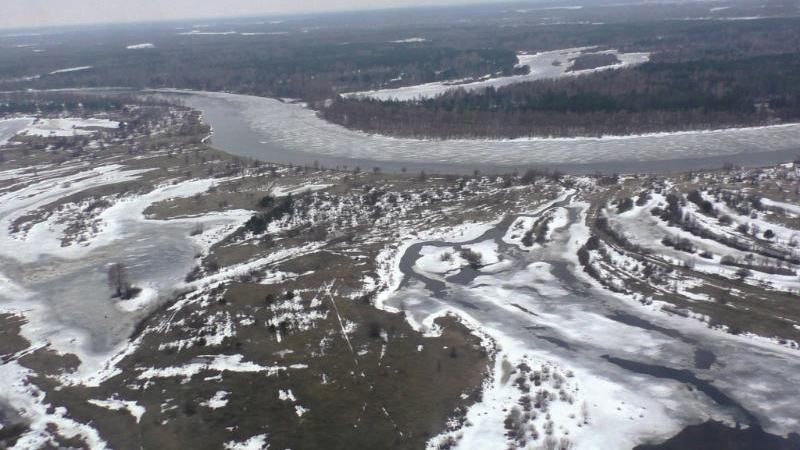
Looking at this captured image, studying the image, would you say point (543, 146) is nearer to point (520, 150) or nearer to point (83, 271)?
point (520, 150)

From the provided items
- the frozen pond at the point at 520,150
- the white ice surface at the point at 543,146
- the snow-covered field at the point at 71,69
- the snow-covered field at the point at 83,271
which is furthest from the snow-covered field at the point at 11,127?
the snow-covered field at the point at 71,69

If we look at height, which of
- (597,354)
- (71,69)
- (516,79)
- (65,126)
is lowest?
(597,354)

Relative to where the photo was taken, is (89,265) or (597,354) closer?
(597,354)

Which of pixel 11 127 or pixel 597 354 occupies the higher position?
pixel 11 127

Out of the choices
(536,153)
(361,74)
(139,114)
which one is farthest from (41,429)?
(361,74)

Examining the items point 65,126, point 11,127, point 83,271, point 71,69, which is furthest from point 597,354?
point 71,69

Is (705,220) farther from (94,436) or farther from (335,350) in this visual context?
(94,436)

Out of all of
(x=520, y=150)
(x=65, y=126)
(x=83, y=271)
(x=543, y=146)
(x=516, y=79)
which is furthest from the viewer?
(x=516, y=79)

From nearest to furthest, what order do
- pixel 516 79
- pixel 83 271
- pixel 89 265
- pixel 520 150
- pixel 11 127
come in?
pixel 83 271, pixel 89 265, pixel 520 150, pixel 11 127, pixel 516 79

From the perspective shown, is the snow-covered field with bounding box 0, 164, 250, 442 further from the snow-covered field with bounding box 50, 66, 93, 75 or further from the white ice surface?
the snow-covered field with bounding box 50, 66, 93, 75

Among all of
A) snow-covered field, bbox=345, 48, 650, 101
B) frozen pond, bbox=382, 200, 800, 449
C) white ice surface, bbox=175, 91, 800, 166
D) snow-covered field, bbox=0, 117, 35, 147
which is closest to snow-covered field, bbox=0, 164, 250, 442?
frozen pond, bbox=382, 200, 800, 449
